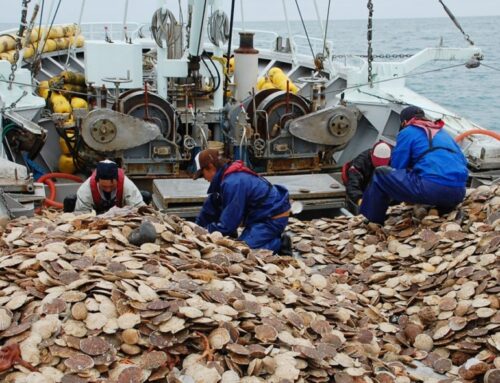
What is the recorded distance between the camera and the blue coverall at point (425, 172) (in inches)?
224

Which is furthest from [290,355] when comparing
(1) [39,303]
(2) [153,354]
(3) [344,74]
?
(3) [344,74]

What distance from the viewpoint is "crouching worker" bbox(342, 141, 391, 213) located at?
22.5 feet

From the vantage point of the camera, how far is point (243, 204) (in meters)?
5.36

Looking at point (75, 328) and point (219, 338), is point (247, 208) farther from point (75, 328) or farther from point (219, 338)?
point (75, 328)

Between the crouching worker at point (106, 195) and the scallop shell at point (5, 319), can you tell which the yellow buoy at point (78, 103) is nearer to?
the crouching worker at point (106, 195)

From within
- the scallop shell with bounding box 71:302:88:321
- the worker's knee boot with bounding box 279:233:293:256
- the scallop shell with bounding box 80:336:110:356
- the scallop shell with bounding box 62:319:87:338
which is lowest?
the worker's knee boot with bounding box 279:233:293:256

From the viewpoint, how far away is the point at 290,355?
3.50 metres

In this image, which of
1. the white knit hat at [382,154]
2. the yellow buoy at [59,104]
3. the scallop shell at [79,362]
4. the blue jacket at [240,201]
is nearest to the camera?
the scallop shell at [79,362]

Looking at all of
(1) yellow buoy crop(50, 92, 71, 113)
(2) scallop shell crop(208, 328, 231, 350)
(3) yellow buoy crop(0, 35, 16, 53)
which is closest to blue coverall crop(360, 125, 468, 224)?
(2) scallop shell crop(208, 328, 231, 350)

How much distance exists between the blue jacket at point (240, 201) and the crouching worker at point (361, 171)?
159 centimetres

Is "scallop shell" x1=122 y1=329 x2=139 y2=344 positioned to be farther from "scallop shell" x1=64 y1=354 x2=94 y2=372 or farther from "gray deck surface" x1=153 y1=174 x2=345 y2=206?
"gray deck surface" x1=153 y1=174 x2=345 y2=206

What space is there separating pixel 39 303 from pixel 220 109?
18.3ft

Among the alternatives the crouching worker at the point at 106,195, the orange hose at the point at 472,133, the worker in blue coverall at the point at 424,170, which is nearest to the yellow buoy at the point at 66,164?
the crouching worker at the point at 106,195

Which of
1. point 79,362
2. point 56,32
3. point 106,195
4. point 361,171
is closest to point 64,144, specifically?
point 106,195
